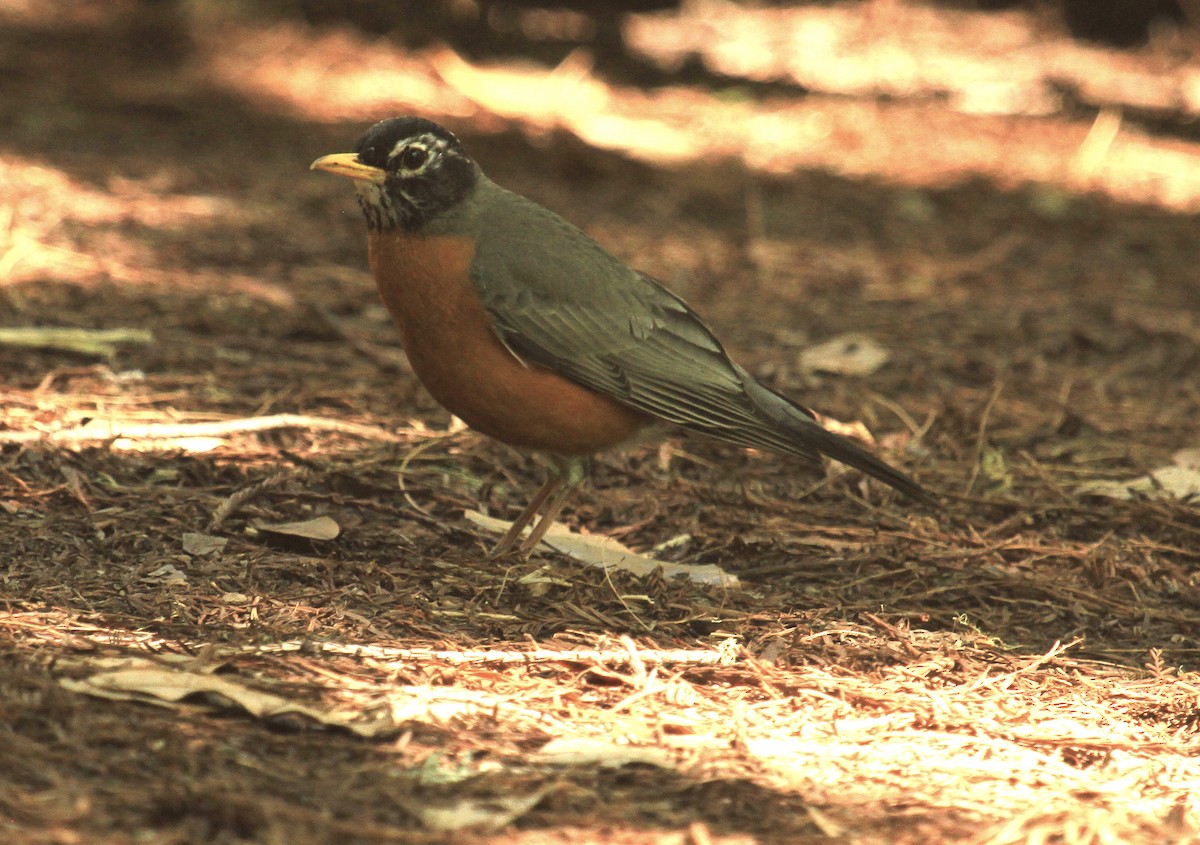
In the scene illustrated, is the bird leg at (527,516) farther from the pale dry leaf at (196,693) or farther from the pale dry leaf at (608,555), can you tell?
the pale dry leaf at (196,693)

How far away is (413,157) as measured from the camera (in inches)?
178

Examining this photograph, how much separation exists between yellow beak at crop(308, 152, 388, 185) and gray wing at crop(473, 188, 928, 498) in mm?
395

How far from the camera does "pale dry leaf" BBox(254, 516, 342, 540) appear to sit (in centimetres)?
419

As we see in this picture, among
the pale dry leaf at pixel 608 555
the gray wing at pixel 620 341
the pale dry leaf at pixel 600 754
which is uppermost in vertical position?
the gray wing at pixel 620 341

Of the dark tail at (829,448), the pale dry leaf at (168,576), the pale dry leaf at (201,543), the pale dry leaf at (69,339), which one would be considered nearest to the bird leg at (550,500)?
the dark tail at (829,448)

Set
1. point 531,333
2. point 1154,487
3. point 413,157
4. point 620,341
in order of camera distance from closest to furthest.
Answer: point 531,333 → point 413,157 → point 620,341 → point 1154,487

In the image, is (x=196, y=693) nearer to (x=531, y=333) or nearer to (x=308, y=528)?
(x=308, y=528)

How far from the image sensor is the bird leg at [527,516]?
174 inches

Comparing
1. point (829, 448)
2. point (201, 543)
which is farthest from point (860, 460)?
point (201, 543)

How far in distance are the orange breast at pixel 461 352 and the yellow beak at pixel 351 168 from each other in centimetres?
18

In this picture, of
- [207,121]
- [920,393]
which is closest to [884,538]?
[920,393]

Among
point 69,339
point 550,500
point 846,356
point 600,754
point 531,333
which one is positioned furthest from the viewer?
point 846,356

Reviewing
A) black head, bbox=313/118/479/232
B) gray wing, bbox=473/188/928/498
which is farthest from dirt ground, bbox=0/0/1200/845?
black head, bbox=313/118/479/232

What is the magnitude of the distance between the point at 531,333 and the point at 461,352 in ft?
0.77
